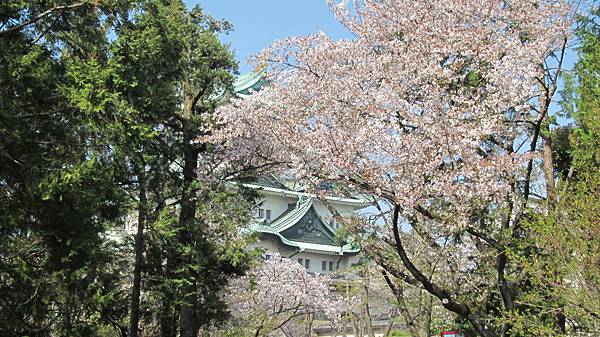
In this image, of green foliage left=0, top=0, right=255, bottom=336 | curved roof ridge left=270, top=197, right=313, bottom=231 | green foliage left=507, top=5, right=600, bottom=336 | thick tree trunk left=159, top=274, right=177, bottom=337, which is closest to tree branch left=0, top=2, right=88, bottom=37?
green foliage left=0, top=0, right=255, bottom=336

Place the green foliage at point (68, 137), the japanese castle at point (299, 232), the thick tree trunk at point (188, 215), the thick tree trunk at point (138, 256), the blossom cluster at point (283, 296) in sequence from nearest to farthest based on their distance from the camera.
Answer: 1. the green foliage at point (68, 137)
2. the thick tree trunk at point (138, 256)
3. the thick tree trunk at point (188, 215)
4. the blossom cluster at point (283, 296)
5. the japanese castle at point (299, 232)

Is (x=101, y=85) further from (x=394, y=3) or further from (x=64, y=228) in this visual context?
(x=394, y=3)

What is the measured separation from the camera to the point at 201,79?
12.8 m

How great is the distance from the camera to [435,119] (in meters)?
8.38

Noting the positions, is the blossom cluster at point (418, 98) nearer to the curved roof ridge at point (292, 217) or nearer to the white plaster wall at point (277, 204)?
the curved roof ridge at point (292, 217)

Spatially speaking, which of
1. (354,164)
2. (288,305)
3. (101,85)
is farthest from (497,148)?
(288,305)

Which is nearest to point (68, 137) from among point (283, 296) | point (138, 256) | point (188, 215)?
point (138, 256)

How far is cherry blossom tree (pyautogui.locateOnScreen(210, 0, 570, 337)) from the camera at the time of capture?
834 cm

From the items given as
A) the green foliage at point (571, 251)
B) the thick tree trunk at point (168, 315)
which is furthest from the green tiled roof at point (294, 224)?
the green foliage at point (571, 251)

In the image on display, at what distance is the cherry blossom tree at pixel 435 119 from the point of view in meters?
8.34

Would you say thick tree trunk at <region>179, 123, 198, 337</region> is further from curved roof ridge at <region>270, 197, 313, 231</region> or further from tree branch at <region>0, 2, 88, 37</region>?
curved roof ridge at <region>270, 197, 313, 231</region>

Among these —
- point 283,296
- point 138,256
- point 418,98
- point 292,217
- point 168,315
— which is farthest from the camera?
point 292,217

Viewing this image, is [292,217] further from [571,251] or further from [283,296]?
[571,251]

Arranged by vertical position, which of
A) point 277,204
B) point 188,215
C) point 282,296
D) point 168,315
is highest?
point 277,204
